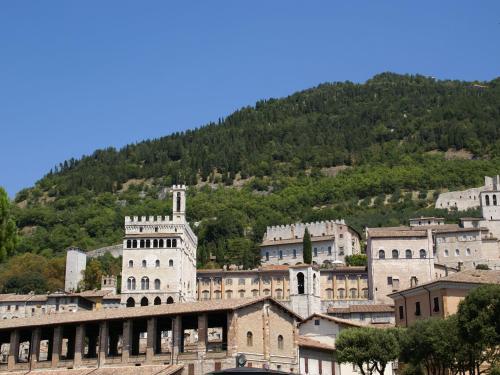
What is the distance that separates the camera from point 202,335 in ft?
165

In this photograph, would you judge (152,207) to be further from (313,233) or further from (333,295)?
(333,295)

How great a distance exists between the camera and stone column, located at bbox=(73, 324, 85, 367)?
173ft

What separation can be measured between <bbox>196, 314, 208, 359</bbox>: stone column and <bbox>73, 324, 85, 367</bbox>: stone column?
820cm

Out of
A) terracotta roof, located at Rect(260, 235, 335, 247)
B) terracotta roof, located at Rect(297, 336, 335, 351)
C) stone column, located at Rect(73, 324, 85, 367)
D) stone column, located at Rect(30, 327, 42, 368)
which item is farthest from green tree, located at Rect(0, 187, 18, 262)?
terracotta roof, located at Rect(260, 235, 335, 247)

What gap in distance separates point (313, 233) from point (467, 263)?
81.5ft

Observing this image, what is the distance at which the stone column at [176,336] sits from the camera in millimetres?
50875

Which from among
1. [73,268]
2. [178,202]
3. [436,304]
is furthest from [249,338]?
[73,268]

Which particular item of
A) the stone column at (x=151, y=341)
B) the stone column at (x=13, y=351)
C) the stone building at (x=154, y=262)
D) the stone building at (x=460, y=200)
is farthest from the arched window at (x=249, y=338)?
the stone building at (x=460, y=200)

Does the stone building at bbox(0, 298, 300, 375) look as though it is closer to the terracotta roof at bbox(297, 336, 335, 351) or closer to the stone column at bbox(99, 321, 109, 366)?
the stone column at bbox(99, 321, 109, 366)

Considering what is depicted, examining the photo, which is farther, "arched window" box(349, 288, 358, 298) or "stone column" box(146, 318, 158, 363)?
"arched window" box(349, 288, 358, 298)

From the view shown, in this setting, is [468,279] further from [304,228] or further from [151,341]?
[304,228]

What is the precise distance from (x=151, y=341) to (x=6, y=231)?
1386 cm

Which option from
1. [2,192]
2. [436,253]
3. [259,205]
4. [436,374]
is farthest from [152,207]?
[436,374]

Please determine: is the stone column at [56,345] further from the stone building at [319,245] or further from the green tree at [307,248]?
the stone building at [319,245]
